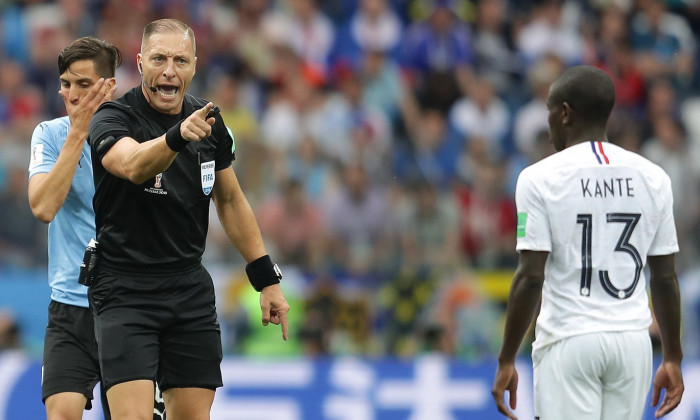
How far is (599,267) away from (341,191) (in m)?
6.79

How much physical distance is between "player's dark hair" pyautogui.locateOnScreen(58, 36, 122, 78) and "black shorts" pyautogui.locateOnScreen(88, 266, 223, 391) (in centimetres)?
119

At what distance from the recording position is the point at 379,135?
40.3ft

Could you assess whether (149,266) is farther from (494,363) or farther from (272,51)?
(272,51)

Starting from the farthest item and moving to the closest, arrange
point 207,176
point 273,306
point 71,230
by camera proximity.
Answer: point 71,230
point 273,306
point 207,176

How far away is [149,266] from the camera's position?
207 inches

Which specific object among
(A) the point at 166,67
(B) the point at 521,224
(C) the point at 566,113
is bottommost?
(B) the point at 521,224

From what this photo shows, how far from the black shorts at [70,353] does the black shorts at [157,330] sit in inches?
22.0

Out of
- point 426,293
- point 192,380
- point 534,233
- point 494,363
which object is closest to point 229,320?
point 426,293

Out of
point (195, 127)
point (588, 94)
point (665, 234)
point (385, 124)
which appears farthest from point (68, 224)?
point (385, 124)

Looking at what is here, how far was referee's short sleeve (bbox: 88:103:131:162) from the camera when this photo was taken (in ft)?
16.5

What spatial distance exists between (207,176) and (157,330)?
0.77 metres

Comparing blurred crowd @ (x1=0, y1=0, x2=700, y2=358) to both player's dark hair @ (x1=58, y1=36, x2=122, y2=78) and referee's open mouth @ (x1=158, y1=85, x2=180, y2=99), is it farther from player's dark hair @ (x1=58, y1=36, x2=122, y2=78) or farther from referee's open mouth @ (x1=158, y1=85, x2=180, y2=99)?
referee's open mouth @ (x1=158, y1=85, x2=180, y2=99)

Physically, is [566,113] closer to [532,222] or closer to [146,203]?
[532,222]

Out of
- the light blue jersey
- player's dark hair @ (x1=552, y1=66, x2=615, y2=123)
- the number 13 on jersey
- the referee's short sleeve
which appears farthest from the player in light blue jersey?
the number 13 on jersey
